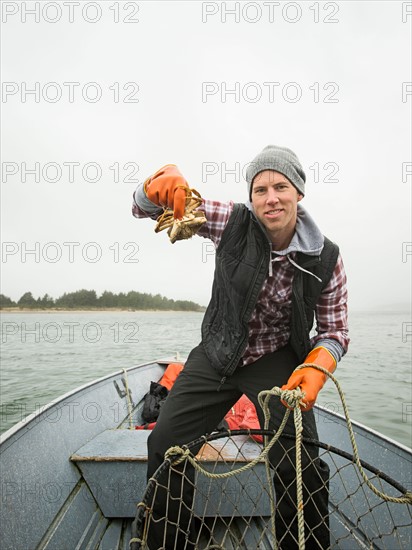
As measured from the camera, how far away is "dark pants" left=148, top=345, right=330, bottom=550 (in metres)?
1.81

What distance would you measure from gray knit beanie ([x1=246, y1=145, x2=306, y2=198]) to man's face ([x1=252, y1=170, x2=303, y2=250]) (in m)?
0.03

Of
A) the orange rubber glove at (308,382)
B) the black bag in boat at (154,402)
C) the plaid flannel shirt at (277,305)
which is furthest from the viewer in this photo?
the black bag in boat at (154,402)

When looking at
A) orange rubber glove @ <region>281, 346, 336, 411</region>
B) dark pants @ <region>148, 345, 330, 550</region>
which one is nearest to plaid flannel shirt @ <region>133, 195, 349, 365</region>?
dark pants @ <region>148, 345, 330, 550</region>

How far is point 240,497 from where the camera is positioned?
2.51m

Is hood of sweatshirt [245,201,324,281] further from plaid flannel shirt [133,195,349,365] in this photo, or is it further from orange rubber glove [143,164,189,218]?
orange rubber glove [143,164,189,218]

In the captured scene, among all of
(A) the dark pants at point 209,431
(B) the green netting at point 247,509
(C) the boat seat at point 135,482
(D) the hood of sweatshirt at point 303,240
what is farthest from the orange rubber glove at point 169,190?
(C) the boat seat at point 135,482

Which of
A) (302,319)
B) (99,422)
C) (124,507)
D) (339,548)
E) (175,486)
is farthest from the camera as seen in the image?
(99,422)

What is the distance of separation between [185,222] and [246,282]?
614 millimetres

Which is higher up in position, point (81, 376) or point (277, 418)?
point (277, 418)

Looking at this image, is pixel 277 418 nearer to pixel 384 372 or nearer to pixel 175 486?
pixel 175 486

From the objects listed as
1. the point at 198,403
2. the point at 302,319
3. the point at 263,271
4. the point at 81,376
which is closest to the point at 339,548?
the point at 198,403

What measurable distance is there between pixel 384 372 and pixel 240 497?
42.7ft

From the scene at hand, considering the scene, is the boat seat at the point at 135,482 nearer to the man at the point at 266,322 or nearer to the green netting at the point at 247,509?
the green netting at the point at 247,509

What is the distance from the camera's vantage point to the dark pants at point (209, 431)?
5.93 ft
